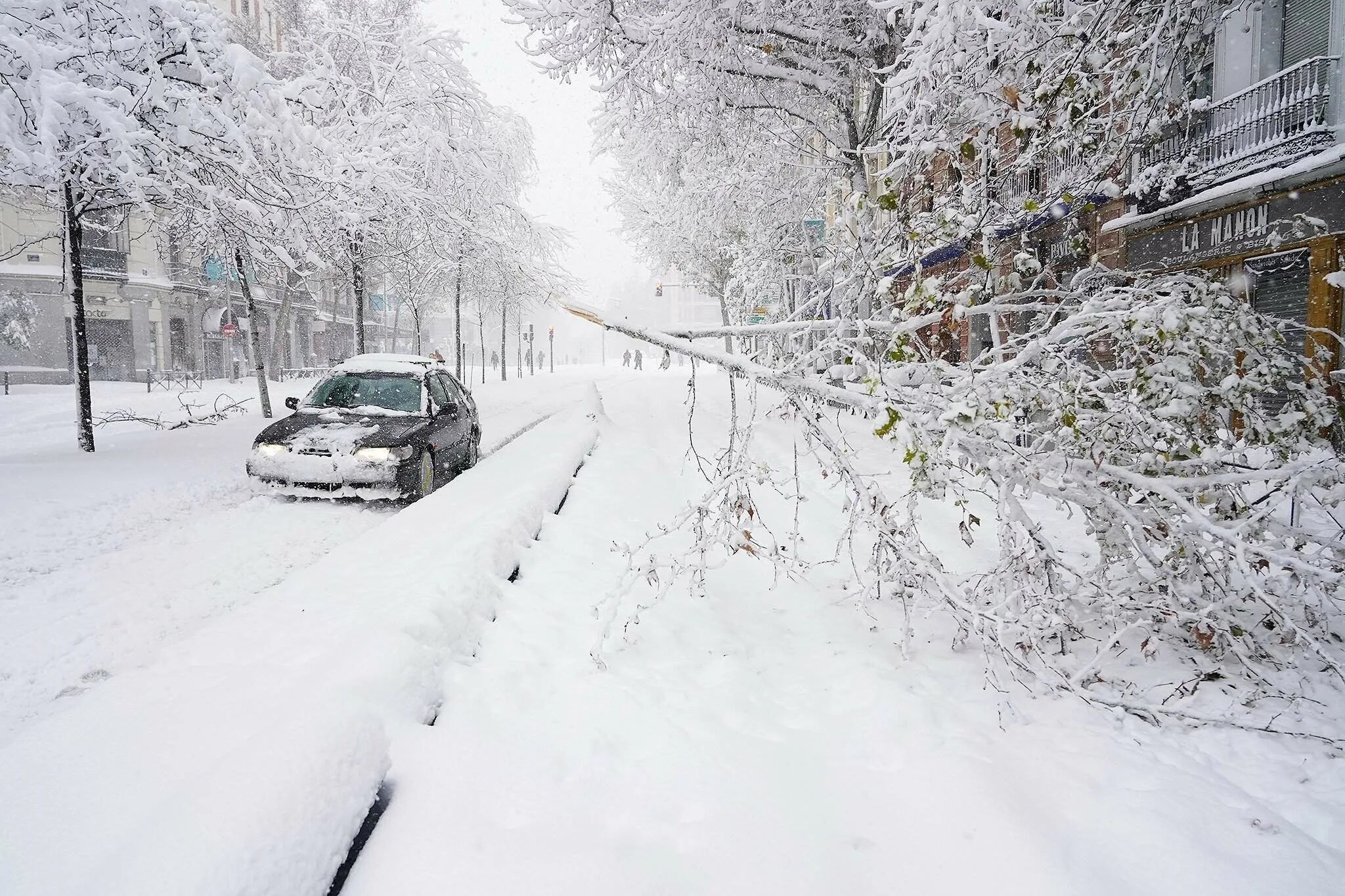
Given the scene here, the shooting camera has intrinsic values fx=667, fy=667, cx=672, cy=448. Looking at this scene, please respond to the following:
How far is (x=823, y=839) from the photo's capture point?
2250mm

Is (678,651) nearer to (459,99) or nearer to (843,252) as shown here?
(843,252)

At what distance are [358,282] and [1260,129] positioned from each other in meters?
18.4

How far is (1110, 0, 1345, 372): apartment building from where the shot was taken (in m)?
9.41

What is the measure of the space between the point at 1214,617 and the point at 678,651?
2.64m

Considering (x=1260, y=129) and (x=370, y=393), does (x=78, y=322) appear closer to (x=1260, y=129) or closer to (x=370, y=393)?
(x=370, y=393)

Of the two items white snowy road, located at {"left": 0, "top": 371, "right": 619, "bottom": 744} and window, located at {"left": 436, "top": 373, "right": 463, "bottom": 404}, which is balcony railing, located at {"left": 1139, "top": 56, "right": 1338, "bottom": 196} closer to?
window, located at {"left": 436, "top": 373, "right": 463, "bottom": 404}

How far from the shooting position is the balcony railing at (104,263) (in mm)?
28281

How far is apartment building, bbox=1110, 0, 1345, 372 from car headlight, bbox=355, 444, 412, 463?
33.5ft

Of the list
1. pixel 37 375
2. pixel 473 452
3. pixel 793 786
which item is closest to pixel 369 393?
pixel 473 452

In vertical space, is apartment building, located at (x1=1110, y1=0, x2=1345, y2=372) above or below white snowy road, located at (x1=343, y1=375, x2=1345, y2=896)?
above

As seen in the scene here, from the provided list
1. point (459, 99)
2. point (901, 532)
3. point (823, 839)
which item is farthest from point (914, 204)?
point (459, 99)

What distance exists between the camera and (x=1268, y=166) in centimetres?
1005

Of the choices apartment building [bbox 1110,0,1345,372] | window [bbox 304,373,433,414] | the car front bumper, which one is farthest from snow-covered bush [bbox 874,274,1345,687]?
apartment building [bbox 1110,0,1345,372]

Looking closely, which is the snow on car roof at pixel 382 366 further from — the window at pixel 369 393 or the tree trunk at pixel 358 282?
the tree trunk at pixel 358 282
